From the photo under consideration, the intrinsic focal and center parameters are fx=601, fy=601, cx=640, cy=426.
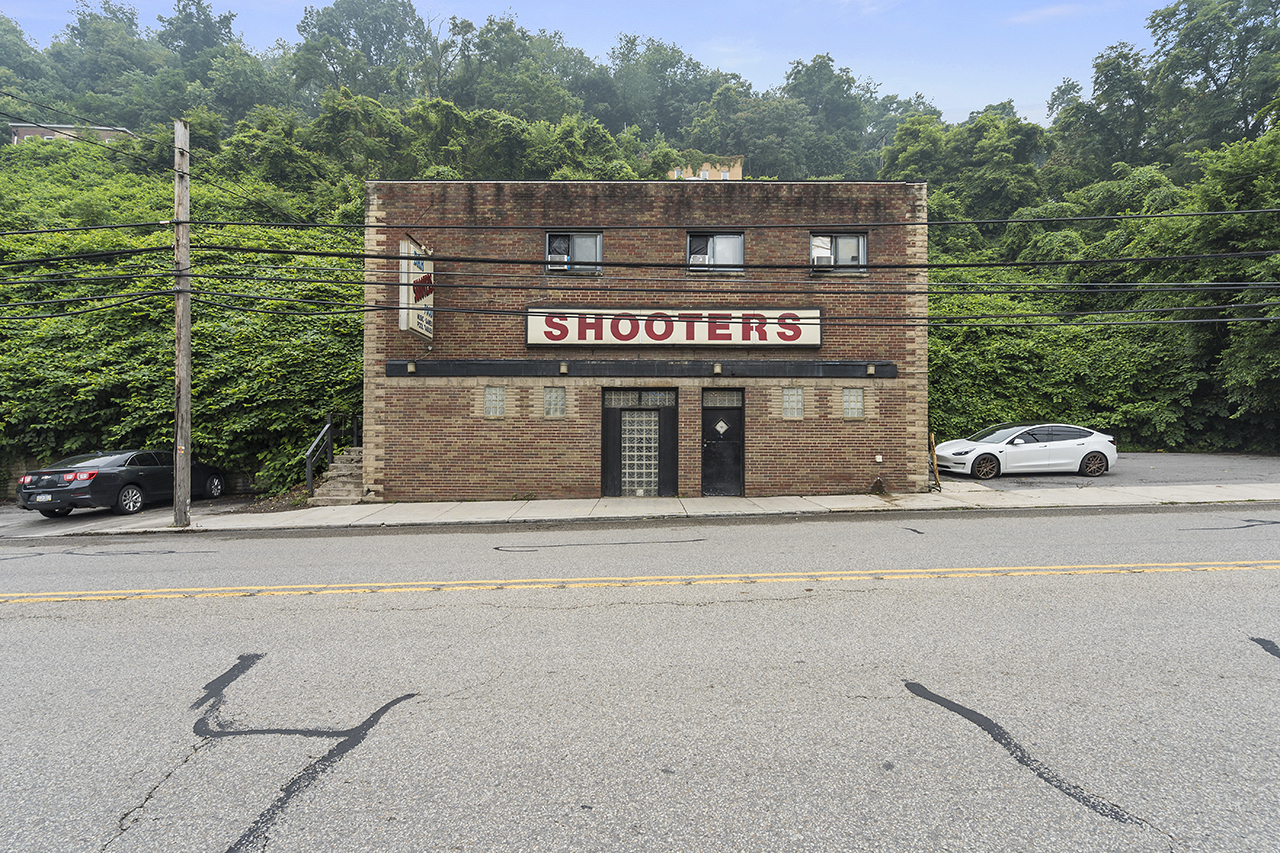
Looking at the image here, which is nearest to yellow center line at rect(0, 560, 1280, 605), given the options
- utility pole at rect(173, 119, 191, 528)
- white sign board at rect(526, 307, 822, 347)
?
utility pole at rect(173, 119, 191, 528)

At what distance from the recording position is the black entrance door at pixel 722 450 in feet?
46.5

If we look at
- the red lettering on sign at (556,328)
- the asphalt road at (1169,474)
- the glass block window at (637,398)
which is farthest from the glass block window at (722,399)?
the asphalt road at (1169,474)

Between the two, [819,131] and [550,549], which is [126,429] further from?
[819,131]

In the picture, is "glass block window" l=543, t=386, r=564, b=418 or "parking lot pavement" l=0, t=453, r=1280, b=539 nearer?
"parking lot pavement" l=0, t=453, r=1280, b=539

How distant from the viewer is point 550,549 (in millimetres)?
8664

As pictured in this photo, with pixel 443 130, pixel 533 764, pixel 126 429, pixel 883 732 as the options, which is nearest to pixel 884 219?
pixel 883 732

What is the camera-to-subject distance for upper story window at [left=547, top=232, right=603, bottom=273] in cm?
1410

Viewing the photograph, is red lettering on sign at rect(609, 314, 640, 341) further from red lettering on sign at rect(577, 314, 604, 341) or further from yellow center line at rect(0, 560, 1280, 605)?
yellow center line at rect(0, 560, 1280, 605)

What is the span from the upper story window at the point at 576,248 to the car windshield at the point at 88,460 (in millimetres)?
10760

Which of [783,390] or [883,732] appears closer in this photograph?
[883,732]

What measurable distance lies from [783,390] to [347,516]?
9.80 metres

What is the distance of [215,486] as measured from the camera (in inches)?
607

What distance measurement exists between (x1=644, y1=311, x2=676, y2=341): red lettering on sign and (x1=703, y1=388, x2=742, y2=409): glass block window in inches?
64.1

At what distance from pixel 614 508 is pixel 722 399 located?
3.83 metres
